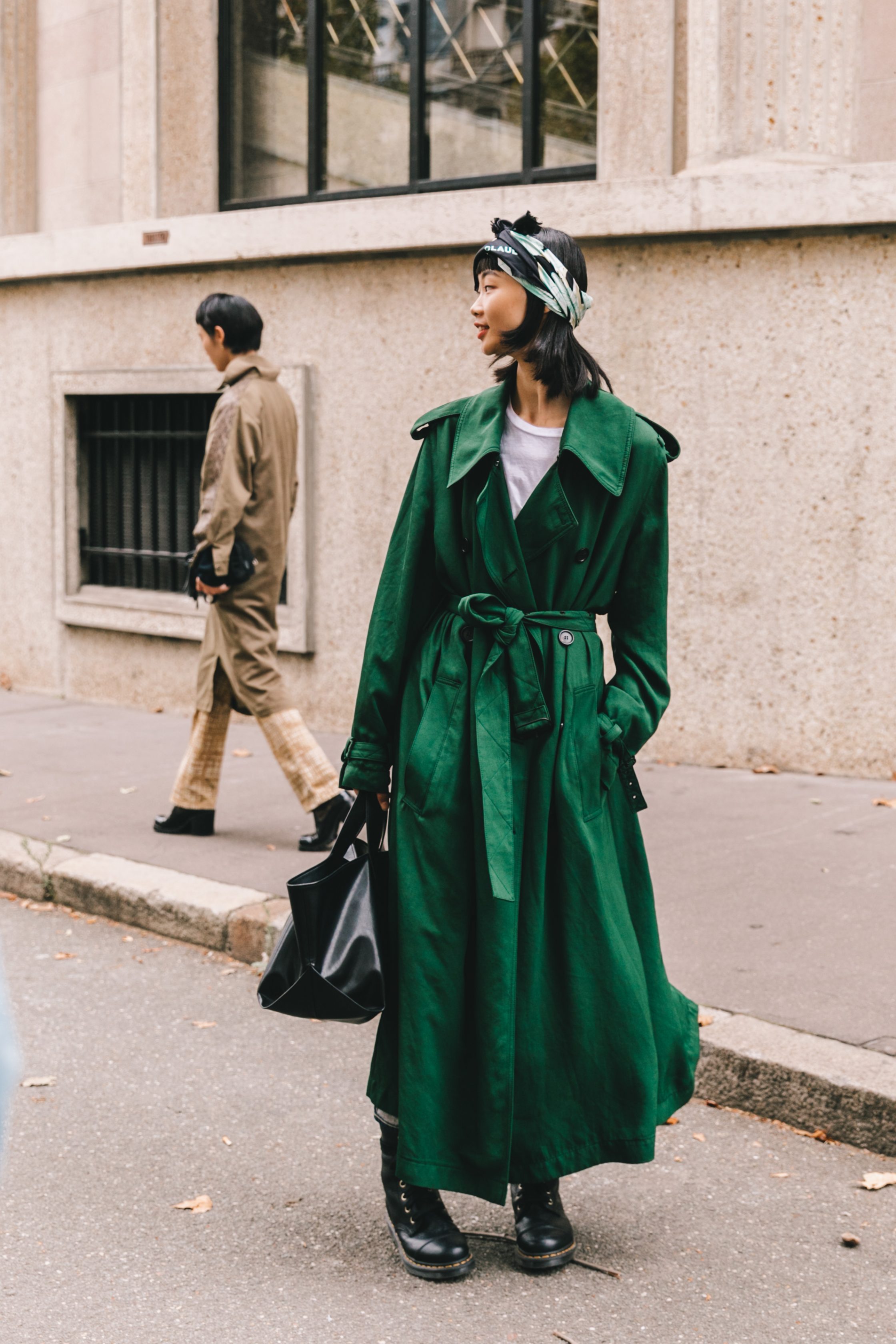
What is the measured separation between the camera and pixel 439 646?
315 centimetres

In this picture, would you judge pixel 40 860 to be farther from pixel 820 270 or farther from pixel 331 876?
pixel 820 270

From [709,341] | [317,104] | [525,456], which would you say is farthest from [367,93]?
[525,456]

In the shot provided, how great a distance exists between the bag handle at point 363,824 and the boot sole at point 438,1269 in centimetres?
83

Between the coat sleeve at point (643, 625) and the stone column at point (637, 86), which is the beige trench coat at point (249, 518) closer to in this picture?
the stone column at point (637, 86)

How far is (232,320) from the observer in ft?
20.4

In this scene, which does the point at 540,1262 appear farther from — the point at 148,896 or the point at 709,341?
the point at 709,341

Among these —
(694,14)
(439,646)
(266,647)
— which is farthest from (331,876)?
(694,14)

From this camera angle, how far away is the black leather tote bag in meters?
3.01

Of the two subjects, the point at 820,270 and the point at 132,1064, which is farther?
the point at 820,270

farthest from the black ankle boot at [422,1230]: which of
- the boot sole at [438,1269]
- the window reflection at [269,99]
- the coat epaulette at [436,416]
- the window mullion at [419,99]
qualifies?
the window reflection at [269,99]

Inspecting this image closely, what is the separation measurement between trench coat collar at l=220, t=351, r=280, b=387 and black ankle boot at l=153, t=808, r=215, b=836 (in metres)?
1.79

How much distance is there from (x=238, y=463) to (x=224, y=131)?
17.2ft

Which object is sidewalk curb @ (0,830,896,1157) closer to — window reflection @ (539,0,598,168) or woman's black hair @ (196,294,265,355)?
woman's black hair @ (196,294,265,355)

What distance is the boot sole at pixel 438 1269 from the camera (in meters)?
3.10
